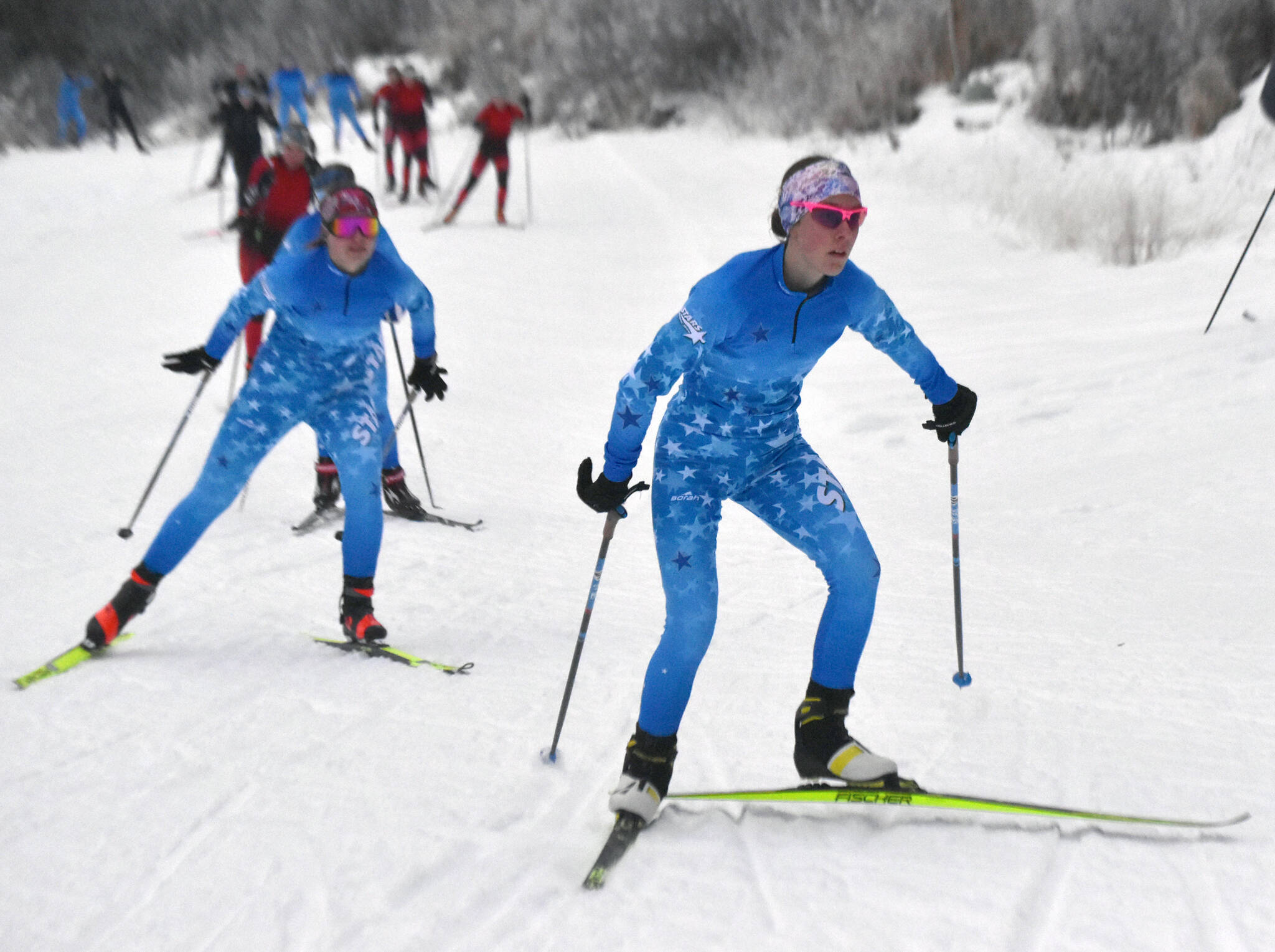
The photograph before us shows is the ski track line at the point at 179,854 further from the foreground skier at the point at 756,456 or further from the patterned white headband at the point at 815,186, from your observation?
the patterned white headband at the point at 815,186

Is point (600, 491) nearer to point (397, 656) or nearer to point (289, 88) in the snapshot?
point (397, 656)

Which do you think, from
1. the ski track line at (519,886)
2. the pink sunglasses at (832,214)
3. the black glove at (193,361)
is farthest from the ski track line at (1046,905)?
the black glove at (193,361)

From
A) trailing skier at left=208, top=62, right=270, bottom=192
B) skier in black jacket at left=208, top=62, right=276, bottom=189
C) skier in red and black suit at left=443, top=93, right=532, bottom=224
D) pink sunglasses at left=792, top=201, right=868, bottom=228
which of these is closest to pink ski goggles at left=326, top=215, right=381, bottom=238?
pink sunglasses at left=792, top=201, right=868, bottom=228

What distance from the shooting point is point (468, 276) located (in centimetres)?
1071

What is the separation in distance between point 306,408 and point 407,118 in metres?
10.4

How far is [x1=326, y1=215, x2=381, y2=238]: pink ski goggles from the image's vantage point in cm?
360

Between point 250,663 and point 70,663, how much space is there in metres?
0.61

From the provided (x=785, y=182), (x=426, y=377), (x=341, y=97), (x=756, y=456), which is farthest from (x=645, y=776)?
(x=341, y=97)

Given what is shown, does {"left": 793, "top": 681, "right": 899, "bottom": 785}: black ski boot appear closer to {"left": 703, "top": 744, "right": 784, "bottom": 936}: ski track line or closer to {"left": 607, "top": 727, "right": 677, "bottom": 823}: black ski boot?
{"left": 703, "top": 744, "right": 784, "bottom": 936}: ski track line

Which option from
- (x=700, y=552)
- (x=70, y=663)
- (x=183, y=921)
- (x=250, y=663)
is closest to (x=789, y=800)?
(x=700, y=552)

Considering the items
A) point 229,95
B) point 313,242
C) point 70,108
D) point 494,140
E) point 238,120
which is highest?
point 70,108

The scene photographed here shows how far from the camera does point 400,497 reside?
5.39m

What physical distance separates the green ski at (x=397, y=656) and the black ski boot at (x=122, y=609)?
659 millimetres

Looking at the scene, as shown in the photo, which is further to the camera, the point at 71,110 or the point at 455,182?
the point at 71,110
